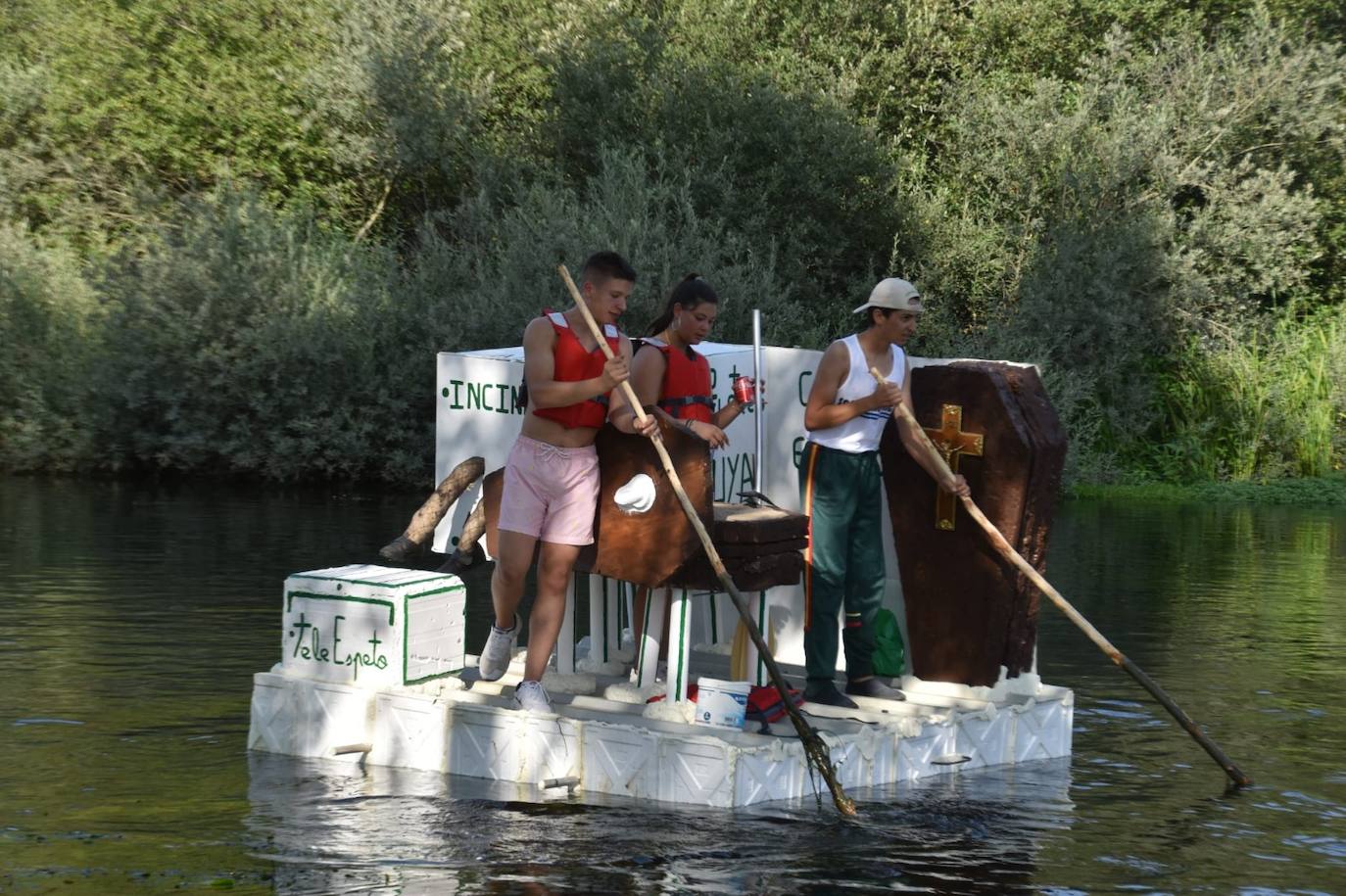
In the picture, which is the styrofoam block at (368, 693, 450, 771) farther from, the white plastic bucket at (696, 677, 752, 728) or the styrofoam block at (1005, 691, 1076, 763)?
the styrofoam block at (1005, 691, 1076, 763)

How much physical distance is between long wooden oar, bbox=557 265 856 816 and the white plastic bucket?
17cm

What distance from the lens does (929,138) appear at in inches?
952

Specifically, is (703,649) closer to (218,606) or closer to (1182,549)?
(218,606)

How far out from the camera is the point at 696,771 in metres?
6.72

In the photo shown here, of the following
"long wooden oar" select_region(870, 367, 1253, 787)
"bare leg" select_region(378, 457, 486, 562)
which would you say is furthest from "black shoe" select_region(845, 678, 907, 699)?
"bare leg" select_region(378, 457, 486, 562)

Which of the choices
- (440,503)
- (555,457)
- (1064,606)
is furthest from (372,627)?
(1064,606)

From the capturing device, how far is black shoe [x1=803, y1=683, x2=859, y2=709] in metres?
7.47

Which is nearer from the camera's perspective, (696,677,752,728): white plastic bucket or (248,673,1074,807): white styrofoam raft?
(248,673,1074,807): white styrofoam raft

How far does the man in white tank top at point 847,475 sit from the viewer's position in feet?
24.2

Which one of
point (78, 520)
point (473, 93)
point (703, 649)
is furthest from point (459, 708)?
point (473, 93)

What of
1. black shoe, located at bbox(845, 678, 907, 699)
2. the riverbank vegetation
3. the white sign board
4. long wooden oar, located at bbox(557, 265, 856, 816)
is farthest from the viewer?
the riverbank vegetation

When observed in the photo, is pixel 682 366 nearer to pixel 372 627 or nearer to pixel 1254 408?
pixel 372 627

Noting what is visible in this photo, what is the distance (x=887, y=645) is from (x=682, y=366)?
4.97ft

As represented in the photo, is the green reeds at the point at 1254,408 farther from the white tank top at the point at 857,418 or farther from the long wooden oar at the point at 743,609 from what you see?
the long wooden oar at the point at 743,609
